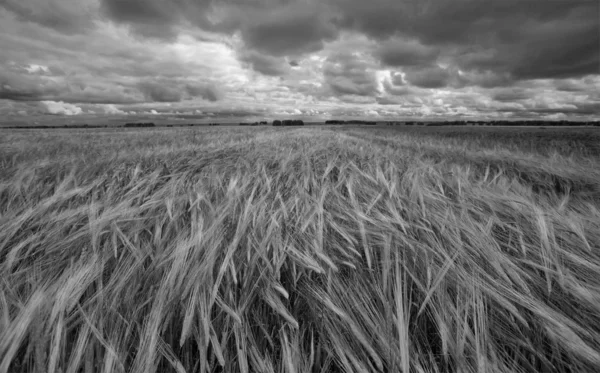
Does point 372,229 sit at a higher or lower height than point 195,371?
higher

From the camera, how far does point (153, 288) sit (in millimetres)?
694

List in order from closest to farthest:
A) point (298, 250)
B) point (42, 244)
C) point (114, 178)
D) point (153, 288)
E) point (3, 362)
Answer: point (3, 362) → point (153, 288) → point (298, 250) → point (42, 244) → point (114, 178)

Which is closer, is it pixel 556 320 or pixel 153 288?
A: pixel 556 320

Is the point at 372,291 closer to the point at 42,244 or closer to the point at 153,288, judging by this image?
the point at 153,288

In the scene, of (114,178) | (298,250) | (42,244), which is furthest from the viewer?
(114,178)

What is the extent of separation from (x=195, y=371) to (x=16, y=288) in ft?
1.91

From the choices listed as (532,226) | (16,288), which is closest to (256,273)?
(16,288)

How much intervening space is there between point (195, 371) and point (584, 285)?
1003 millimetres

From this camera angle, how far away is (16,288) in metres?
0.72

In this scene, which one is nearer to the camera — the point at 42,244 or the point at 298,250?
the point at 298,250

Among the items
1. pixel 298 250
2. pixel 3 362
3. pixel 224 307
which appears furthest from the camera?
pixel 298 250

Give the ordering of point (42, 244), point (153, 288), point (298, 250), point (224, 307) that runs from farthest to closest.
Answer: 1. point (42, 244)
2. point (298, 250)
3. point (153, 288)
4. point (224, 307)

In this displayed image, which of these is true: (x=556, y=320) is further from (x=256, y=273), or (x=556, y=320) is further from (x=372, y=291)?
(x=256, y=273)

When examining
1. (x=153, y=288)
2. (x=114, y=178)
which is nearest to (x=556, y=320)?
(x=153, y=288)
